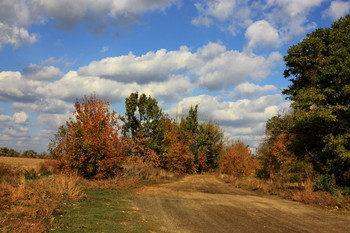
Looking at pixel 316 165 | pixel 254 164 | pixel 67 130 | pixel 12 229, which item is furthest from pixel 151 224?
pixel 254 164

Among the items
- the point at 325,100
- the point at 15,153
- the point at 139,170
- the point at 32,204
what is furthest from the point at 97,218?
the point at 15,153

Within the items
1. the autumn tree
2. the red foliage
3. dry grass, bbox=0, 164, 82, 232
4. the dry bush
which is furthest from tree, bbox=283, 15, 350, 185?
the autumn tree

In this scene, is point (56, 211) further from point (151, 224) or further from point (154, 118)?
point (154, 118)

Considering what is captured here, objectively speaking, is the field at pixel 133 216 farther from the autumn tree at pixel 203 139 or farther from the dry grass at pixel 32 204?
the autumn tree at pixel 203 139

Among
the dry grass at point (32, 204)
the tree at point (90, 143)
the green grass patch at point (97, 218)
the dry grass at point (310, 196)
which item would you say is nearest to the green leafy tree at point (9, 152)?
the tree at point (90, 143)

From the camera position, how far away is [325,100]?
1891 cm

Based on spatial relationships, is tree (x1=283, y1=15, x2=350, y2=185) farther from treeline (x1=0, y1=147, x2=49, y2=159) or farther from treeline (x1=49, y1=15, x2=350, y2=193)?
treeline (x1=0, y1=147, x2=49, y2=159)

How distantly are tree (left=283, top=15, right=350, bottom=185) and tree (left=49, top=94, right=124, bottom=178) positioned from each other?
14401 mm

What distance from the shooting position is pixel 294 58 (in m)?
21.9

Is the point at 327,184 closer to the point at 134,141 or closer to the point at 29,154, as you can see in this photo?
the point at 134,141

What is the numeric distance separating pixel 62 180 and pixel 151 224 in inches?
239

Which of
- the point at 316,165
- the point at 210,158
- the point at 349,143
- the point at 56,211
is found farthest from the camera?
the point at 210,158

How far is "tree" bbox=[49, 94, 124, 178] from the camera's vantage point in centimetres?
2047

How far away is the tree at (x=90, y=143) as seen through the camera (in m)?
20.5
